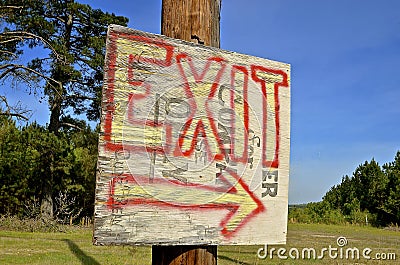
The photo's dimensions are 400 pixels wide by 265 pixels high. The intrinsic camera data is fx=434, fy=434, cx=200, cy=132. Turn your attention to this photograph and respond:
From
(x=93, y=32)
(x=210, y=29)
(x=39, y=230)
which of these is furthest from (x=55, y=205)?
(x=210, y=29)

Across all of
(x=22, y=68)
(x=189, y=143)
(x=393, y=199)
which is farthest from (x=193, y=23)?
(x=393, y=199)

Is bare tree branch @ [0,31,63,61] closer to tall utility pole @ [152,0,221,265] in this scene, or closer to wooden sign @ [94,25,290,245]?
tall utility pole @ [152,0,221,265]

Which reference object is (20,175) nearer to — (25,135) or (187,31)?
(25,135)

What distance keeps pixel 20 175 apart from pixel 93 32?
8137mm

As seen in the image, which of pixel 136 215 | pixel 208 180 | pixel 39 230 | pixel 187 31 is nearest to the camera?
pixel 136 215

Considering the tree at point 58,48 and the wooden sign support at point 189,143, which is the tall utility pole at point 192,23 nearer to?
the wooden sign support at point 189,143

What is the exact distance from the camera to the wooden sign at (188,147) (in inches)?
59.9

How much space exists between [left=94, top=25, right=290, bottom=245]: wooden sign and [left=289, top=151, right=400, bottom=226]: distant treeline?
93.9 ft

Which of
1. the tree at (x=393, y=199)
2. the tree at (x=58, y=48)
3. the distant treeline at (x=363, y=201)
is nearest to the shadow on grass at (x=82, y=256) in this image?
the tree at (x=58, y=48)

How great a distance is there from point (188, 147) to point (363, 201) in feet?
120

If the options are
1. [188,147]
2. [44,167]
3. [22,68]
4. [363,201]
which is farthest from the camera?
[363,201]

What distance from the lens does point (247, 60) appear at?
1857 mm

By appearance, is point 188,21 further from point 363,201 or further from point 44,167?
point 363,201

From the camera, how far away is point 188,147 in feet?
5.36
